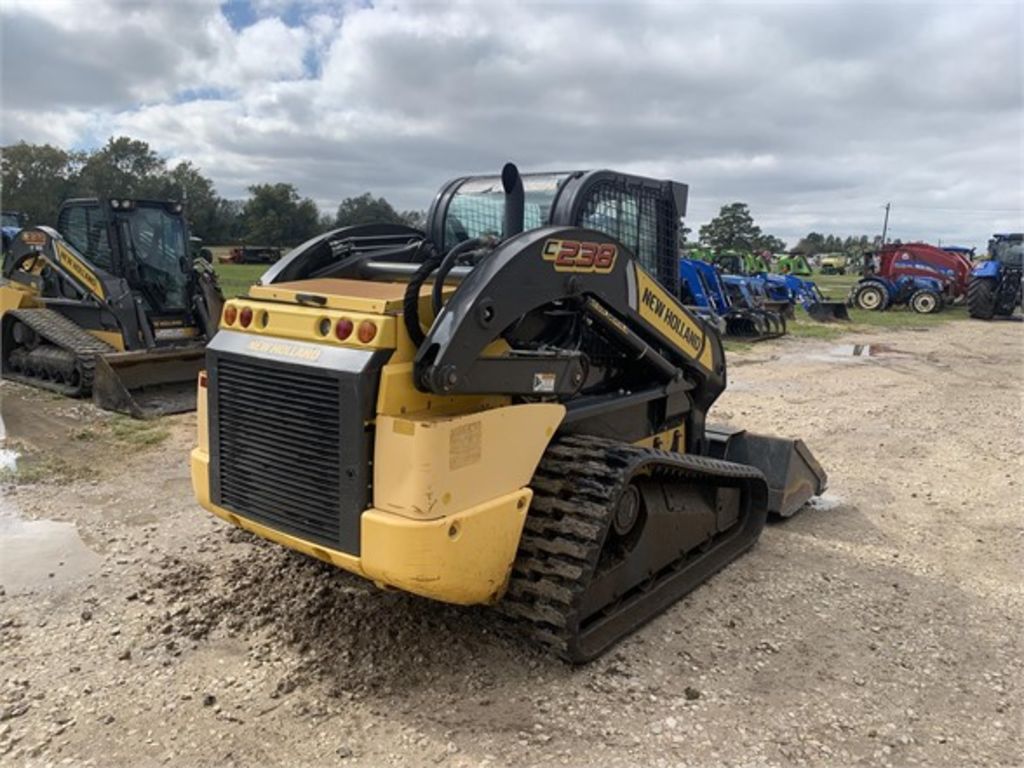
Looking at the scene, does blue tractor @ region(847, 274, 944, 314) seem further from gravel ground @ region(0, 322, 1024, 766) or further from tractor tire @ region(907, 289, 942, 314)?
gravel ground @ region(0, 322, 1024, 766)

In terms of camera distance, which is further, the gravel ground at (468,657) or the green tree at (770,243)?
the green tree at (770,243)

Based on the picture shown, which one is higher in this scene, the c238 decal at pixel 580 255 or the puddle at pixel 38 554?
the c238 decal at pixel 580 255

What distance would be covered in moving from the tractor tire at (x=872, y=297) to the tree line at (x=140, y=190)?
34460 mm

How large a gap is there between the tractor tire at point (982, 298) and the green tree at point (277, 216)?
133ft

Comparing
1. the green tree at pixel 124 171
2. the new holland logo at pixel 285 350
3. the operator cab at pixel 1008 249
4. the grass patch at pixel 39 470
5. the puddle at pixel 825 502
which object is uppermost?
the green tree at pixel 124 171

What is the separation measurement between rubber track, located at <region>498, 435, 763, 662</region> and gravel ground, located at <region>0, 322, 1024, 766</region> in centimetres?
28

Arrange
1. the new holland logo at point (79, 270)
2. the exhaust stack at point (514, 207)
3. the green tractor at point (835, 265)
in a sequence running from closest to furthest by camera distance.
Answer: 1. the exhaust stack at point (514, 207)
2. the new holland logo at point (79, 270)
3. the green tractor at point (835, 265)

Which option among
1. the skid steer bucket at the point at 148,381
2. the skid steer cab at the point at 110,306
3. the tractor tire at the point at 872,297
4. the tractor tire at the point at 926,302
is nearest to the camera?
the skid steer bucket at the point at 148,381

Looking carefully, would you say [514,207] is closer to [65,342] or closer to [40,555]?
[40,555]

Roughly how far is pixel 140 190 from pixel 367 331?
204ft

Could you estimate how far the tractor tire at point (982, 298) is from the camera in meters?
24.2

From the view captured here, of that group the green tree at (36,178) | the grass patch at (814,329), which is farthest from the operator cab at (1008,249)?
the green tree at (36,178)

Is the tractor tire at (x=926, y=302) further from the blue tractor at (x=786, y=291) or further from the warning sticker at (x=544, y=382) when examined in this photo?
the warning sticker at (x=544, y=382)

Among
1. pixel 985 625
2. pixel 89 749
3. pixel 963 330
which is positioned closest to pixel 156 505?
pixel 89 749
